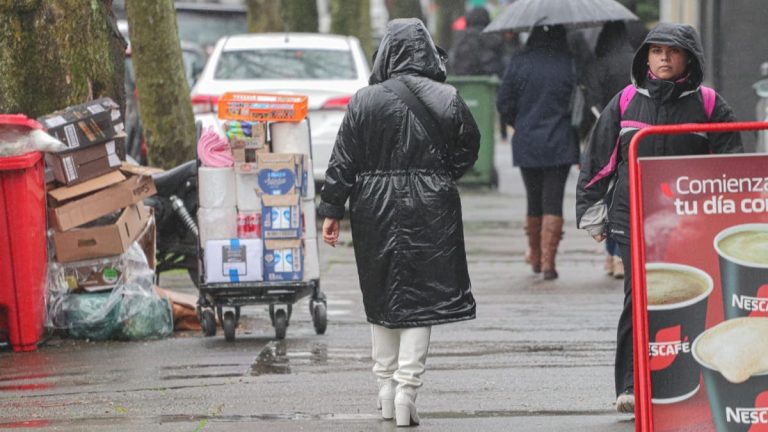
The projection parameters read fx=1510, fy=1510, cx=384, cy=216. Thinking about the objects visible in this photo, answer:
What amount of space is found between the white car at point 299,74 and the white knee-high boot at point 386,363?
298 inches

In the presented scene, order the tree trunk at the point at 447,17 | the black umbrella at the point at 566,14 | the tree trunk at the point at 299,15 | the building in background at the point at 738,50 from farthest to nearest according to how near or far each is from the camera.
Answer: the tree trunk at the point at 447,17, the tree trunk at the point at 299,15, the building in background at the point at 738,50, the black umbrella at the point at 566,14

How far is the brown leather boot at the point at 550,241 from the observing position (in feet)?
38.1

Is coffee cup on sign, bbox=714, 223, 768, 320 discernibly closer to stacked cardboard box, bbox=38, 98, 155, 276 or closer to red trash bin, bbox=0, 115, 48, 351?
red trash bin, bbox=0, 115, 48, 351

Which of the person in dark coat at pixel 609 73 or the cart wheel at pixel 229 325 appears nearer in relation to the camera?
the cart wheel at pixel 229 325

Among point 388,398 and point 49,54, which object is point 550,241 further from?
point 388,398

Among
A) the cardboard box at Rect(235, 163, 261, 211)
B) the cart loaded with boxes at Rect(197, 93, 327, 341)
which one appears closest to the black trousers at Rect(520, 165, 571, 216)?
the cart loaded with boxes at Rect(197, 93, 327, 341)

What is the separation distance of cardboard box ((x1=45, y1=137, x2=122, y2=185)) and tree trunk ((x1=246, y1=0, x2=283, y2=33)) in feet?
45.6

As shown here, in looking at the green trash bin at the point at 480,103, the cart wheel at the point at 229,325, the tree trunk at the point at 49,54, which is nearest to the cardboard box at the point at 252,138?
the cart wheel at the point at 229,325

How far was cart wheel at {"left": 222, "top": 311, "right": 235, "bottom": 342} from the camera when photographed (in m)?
8.93

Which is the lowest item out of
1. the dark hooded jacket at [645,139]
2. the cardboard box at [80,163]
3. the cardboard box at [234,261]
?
the cardboard box at [234,261]

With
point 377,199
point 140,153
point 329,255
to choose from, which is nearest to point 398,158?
point 377,199

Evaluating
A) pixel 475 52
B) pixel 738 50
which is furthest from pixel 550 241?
pixel 475 52

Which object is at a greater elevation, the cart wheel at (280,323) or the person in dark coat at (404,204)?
the person in dark coat at (404,204)

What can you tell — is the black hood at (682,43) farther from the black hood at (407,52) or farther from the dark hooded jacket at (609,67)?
the dark hooded jacket at (609,67)
